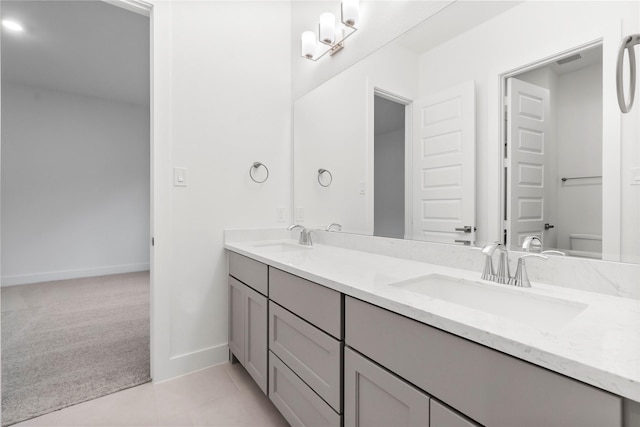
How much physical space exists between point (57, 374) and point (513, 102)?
2.75m

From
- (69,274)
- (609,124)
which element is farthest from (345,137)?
(69,274)

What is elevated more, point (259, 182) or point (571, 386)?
point (259, 182)

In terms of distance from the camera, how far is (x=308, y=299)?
45.3 inches

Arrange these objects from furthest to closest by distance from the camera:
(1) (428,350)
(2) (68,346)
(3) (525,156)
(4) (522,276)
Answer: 1. (2) (68,346)
2. (3) (525,156)
3. (4) (522,276)
4. (1) (428,350)

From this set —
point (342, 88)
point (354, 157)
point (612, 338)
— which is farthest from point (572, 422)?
point (342, 88)

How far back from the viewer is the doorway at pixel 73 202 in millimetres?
1987

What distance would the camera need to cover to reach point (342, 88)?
1914mm

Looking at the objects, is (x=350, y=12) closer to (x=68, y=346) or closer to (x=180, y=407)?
(x=180, y=407)

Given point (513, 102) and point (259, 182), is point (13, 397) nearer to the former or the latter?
point (259, 182)

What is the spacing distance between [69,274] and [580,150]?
5459 mm

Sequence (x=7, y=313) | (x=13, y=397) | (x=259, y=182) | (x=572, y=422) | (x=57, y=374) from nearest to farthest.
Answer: (x=572, y=422)
(x=13, y=397)
(x=57, y=374)
(x=259, y=182)
(x=7, y=313)

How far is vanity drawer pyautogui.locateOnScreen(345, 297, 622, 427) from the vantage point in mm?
493

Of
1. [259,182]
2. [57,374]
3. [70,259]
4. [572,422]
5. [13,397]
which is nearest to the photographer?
[572,422]

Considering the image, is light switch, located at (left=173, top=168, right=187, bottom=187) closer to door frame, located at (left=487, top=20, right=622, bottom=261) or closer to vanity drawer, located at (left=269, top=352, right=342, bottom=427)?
vanity drawer, located at (left=269, top=352, right=342, bottom=427)
